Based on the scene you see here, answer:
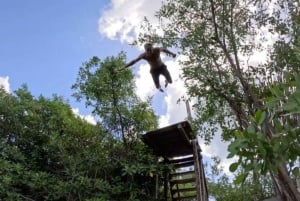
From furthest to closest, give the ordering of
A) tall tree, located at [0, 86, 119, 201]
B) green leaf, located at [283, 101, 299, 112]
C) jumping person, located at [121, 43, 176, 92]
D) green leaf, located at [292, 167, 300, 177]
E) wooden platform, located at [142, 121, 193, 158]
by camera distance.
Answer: tall tree, located at [0, 86, 119, 201], wooden platform, located at [142, 121, 193, 158], jumping person, located at [121, 43, 176, 92], green leaf, located at [292, 167, 300, 177], green leaf, located at [283, 101, 299, 112]

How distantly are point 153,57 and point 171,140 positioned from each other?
259cm

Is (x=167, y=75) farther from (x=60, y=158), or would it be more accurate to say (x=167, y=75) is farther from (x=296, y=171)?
(x=296, y=171)

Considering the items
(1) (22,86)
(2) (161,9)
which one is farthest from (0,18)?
(2) (161,9)

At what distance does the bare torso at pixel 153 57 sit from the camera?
18.2 ft

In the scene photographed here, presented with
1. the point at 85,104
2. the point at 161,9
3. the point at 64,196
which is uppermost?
the point at 161,9

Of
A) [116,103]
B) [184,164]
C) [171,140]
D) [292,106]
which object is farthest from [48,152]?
[292,106]

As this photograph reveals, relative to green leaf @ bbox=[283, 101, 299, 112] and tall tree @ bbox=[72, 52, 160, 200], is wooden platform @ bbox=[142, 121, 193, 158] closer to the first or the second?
tall tree @ bbox=[72, 52, 160, 200]

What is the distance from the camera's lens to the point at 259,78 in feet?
27.0

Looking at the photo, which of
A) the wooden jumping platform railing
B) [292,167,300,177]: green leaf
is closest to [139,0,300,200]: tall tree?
the wooden jumping platform railing

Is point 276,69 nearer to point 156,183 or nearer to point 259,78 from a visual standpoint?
point 259,78

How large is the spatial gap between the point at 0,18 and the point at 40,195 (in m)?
5.05

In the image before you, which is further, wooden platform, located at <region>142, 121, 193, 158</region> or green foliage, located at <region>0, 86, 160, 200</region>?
green foliage, located at <region>0, 86, 160, 200</region>

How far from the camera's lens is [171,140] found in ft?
25.6

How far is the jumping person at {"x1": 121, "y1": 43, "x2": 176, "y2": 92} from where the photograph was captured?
18.0 ft
